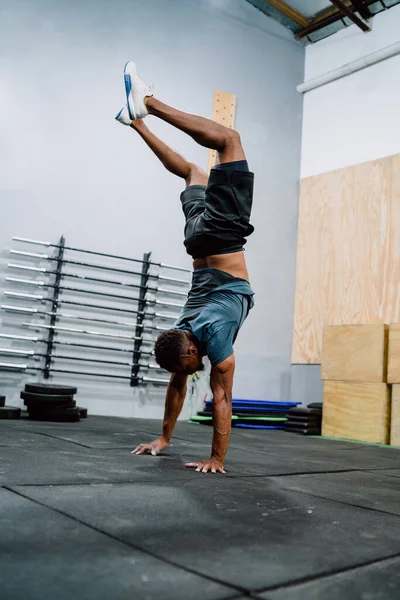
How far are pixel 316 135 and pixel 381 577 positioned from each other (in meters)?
6.33

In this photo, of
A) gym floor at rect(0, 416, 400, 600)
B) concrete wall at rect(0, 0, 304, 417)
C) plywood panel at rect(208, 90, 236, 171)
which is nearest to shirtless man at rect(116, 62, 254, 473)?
gym floor at rect(0, 416, 400, 600)

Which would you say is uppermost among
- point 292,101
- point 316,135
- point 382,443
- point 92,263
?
point 292,101

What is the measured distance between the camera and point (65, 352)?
17.3 feet

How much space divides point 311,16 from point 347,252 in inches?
117

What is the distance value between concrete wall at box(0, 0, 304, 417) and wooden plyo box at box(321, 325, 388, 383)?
1301mm

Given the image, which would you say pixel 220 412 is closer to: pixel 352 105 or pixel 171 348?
pixel 171 348

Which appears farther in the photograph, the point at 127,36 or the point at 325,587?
the point at 127,36

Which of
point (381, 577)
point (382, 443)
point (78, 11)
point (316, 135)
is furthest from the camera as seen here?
point (316, 135)

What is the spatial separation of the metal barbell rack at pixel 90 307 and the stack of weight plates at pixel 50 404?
1.70ft

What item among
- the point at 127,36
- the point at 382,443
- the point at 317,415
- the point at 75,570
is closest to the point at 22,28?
the point at 127,36

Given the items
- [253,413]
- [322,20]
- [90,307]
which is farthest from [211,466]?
[322,20]

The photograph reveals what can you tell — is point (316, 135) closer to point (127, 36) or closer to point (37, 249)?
point (127, 36)

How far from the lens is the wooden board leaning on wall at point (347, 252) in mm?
5801

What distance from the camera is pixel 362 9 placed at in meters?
6.25
